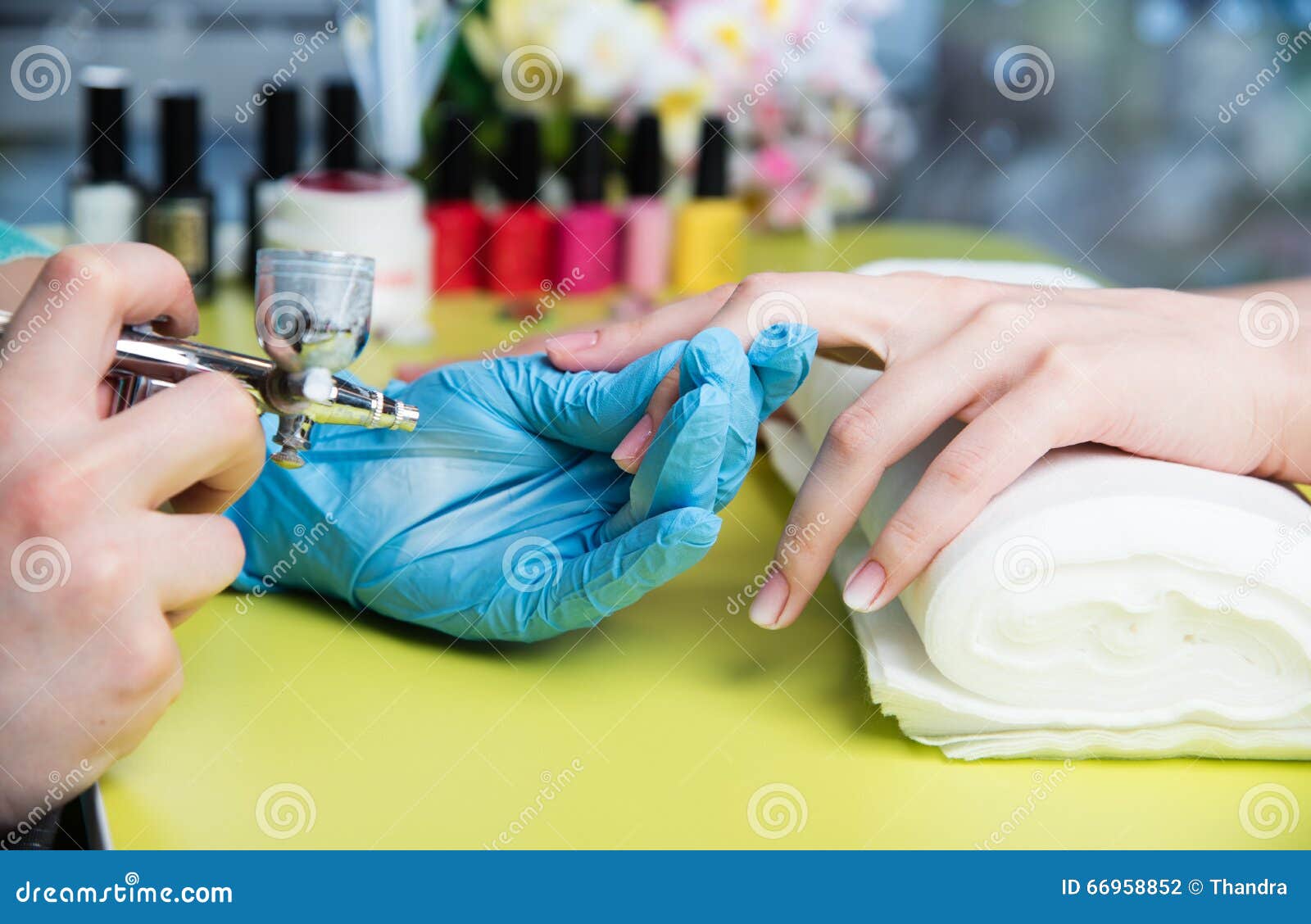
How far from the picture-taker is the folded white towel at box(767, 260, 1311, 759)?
2.43 feet

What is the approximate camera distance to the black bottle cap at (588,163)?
1.61 meters

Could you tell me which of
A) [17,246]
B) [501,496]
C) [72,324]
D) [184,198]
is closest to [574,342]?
[501,496]

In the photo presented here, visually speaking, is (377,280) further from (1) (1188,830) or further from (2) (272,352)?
(1) (1188,830)

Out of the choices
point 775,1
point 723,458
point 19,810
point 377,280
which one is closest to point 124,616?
point 19,810

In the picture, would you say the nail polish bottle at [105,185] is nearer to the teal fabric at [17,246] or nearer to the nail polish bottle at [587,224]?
the teal fabric at [17,246]

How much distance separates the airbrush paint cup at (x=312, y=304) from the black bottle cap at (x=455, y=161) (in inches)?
40.4

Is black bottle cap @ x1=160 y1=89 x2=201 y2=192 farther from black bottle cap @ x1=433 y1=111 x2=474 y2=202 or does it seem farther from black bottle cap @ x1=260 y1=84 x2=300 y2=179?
black bottle cap @ x1=433 y1=111 x2=474 y2=202

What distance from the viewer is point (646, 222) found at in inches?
66.6

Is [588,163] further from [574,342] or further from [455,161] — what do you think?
[574,342]

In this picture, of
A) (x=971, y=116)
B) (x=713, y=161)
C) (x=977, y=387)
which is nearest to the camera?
(x=977, y=387)

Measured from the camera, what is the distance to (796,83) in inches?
72.3

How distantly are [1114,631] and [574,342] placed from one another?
418 mm

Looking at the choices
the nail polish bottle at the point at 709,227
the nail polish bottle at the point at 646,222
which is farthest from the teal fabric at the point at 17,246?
the nail polish bottle at the point at 709,227

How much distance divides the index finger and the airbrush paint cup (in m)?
0.09
